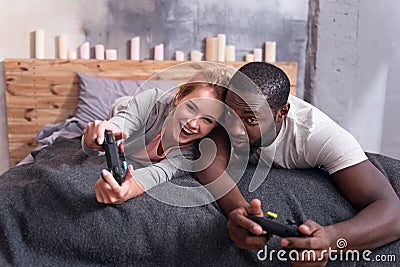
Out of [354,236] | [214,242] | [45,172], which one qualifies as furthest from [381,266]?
[45,172]

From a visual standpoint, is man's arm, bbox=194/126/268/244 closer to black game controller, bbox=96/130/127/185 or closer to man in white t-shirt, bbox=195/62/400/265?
man in white t-shirt, bbox=195/62/400/265

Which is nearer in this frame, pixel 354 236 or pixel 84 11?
pixel 354 236

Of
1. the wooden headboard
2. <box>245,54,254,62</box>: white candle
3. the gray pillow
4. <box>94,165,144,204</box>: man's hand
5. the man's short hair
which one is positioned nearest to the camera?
<box>94,165,144,204</box>: man's hand

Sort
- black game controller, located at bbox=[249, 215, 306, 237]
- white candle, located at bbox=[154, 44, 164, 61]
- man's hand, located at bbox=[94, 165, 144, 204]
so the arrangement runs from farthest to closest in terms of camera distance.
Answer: white candle, located at bbox=[154, 44, 164, 61]
man's hand, located at bbox=[94, 165, 144, 204]
black game controller, located at bbox=[249, 215, 306, 237]

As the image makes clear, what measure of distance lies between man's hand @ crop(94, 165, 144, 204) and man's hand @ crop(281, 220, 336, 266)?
0.34m

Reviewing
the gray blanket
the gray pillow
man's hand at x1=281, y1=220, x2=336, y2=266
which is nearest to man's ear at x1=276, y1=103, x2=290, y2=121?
the gray blanket

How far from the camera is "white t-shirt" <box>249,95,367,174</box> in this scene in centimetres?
112

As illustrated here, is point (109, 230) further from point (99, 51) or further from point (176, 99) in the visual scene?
point (99, 51)

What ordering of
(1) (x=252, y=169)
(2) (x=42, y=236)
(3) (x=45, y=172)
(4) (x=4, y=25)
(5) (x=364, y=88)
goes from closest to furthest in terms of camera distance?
(2) (x=42, y=236)
(3) (x=45, y=172)
(1) (x=252, y=169)
(4) (x=4, y=25)
(5) (x=364, y=88)

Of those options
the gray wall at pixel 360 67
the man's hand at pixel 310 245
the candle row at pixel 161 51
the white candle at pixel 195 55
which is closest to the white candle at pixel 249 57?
the candle row at pixel 161 51

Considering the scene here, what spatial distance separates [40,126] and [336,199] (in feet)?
5.57

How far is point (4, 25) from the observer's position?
7.69ft

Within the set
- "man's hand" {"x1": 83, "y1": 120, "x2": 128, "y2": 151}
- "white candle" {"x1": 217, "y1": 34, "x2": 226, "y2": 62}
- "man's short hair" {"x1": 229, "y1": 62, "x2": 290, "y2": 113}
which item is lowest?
"man's hand" {"x1": 83, "y1": 120, "x2": 128, "y2": 151}

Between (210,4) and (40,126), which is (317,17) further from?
(40,126)
